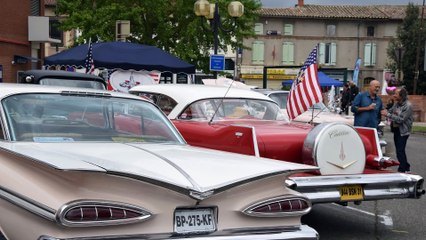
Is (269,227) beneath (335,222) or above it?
above

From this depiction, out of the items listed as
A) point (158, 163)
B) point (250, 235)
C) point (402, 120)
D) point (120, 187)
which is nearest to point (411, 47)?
point (402, 120)

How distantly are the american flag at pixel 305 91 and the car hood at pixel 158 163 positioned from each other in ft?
15.2

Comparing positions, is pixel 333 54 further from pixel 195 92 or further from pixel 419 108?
pixel 195 92

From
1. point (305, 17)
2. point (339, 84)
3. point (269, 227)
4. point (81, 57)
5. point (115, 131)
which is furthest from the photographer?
point (305, 17)

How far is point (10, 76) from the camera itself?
2488cm

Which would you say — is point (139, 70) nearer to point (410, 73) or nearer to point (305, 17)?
point (410, 73)

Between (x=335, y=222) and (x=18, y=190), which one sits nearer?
(x=18, y=190)

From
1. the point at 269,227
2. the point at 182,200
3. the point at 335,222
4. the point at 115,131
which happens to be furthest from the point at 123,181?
the point at 335,222

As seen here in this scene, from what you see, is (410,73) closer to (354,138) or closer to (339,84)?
(339,84)

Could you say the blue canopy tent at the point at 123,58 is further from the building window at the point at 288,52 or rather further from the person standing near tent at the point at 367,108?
the building window at the point at 288,52

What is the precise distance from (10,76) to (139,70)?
11746mm

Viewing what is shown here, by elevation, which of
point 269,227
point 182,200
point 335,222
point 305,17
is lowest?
point 335,222

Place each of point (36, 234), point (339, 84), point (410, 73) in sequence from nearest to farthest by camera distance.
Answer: point (36, 234)
point (339, 84)
point (410, 73)

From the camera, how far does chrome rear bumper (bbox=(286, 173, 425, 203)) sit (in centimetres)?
595
